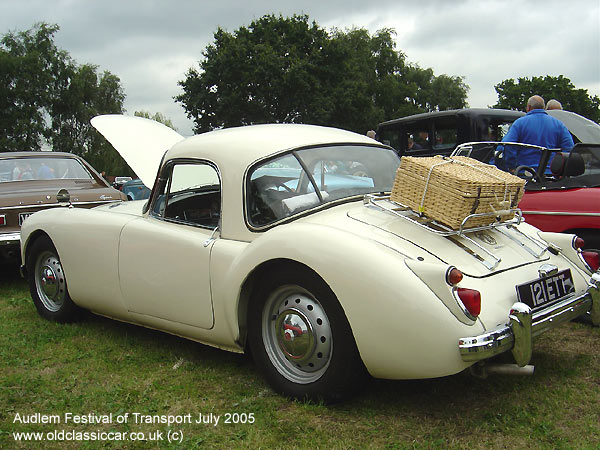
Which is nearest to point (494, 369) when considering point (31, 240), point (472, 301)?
point (472, 301)

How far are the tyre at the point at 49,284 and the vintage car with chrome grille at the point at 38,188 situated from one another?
65cm

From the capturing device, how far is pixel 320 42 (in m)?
37.4

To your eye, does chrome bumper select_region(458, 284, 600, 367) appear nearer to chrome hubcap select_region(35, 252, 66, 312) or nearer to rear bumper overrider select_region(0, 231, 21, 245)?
chrome hubcap select_region(35, 252, 66, 312)

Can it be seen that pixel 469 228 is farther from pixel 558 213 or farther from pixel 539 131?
pixel 539 131

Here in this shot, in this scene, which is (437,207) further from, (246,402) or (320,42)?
(320,42)

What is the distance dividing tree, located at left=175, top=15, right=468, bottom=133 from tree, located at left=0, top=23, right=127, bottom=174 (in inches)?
276

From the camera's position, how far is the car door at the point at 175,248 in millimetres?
3479

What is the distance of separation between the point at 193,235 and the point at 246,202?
1.38 ft

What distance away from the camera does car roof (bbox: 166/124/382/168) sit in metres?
3.55

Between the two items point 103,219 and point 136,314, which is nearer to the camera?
point 136,314

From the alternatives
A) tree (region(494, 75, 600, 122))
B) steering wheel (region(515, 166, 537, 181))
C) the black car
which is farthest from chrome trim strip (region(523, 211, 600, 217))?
tree (region(494, 75, 600, 122))

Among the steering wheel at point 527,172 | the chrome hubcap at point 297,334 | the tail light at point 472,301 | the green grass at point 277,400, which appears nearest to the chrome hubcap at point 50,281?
the green grass at point 277,400

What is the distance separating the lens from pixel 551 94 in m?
45.3

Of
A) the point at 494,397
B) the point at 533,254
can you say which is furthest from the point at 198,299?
the point at 533,254
